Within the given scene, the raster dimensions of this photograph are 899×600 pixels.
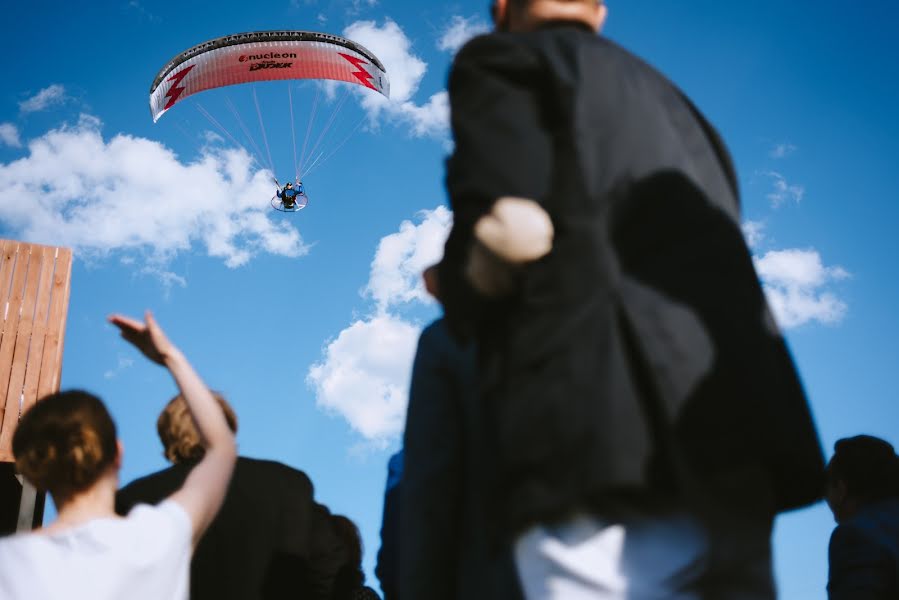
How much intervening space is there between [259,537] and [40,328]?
34.0 ft

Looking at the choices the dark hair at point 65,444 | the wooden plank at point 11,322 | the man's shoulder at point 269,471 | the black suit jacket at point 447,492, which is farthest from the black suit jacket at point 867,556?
the wooden plank at point 11,322

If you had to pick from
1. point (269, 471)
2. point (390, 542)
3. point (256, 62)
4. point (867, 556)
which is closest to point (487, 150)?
point (390, 542)

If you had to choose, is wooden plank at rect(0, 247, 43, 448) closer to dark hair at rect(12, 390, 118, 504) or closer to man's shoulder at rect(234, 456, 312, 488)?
man's shoulder at rect(234, 456, 312, 488)

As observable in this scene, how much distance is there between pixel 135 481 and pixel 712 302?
2.53 m

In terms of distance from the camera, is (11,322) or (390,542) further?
(11,322)

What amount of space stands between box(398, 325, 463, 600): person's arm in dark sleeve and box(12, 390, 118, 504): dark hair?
94 centimetres

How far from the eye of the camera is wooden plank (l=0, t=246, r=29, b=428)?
37.7 ft

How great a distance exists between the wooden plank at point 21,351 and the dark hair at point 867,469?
10864 mm

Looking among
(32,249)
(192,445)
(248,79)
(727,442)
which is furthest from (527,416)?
(248,79)

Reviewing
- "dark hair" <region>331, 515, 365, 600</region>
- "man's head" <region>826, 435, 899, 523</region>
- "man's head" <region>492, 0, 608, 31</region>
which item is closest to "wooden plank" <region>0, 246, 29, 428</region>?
"dark hair" <region>331, 515, 365, 600</region>

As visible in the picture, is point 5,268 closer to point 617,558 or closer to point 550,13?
point 550,13

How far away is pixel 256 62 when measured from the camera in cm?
1576

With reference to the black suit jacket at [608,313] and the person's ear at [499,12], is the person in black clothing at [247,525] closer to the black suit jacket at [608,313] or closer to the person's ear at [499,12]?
the person's ear at [499,12]

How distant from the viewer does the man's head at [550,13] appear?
1.58 meters
